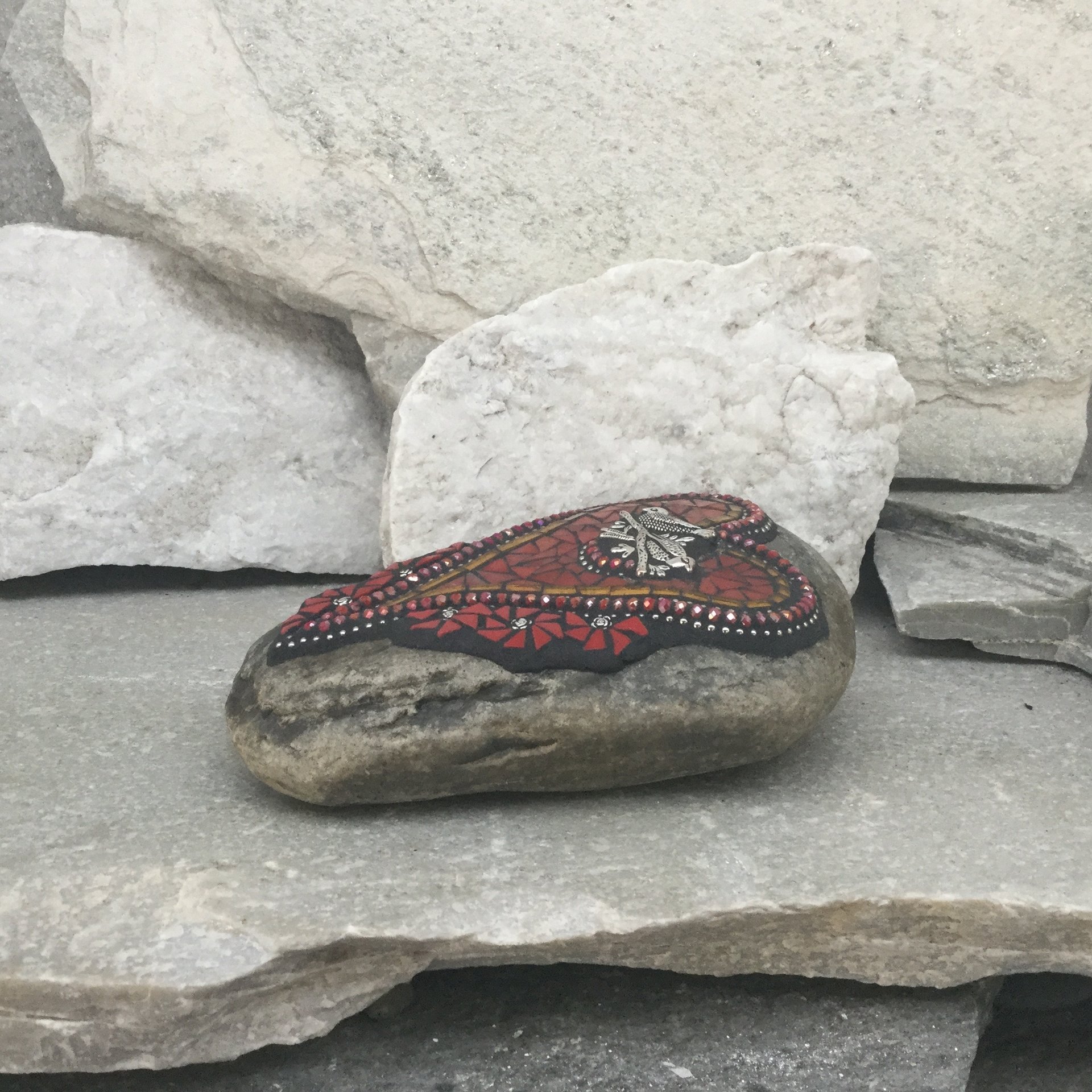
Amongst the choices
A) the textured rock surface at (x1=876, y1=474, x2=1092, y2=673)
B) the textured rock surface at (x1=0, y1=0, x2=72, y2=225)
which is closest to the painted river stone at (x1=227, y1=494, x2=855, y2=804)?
the textured rock surface at (x1=876, y1=474, x2=1092, y2=673)

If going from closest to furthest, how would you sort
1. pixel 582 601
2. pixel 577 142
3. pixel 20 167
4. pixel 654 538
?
pixel 582 601, pixel 654 538, pixel 577 142, pixel 20 167

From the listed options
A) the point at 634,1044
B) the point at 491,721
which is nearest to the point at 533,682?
the point at 491,721

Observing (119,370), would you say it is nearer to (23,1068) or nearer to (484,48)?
(484,48)

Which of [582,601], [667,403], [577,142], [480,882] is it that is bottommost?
[480,882]

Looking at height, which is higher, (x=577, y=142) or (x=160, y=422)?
(x=577, y=142)

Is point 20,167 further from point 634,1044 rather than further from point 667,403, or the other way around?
point 634,1044

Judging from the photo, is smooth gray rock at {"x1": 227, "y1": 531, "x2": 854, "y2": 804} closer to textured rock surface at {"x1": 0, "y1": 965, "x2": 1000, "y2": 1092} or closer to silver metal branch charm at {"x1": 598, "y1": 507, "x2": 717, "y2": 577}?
silver metal branch charm at {"x1": 598, "y1": 507, "x2": 717, "y2": 577}
